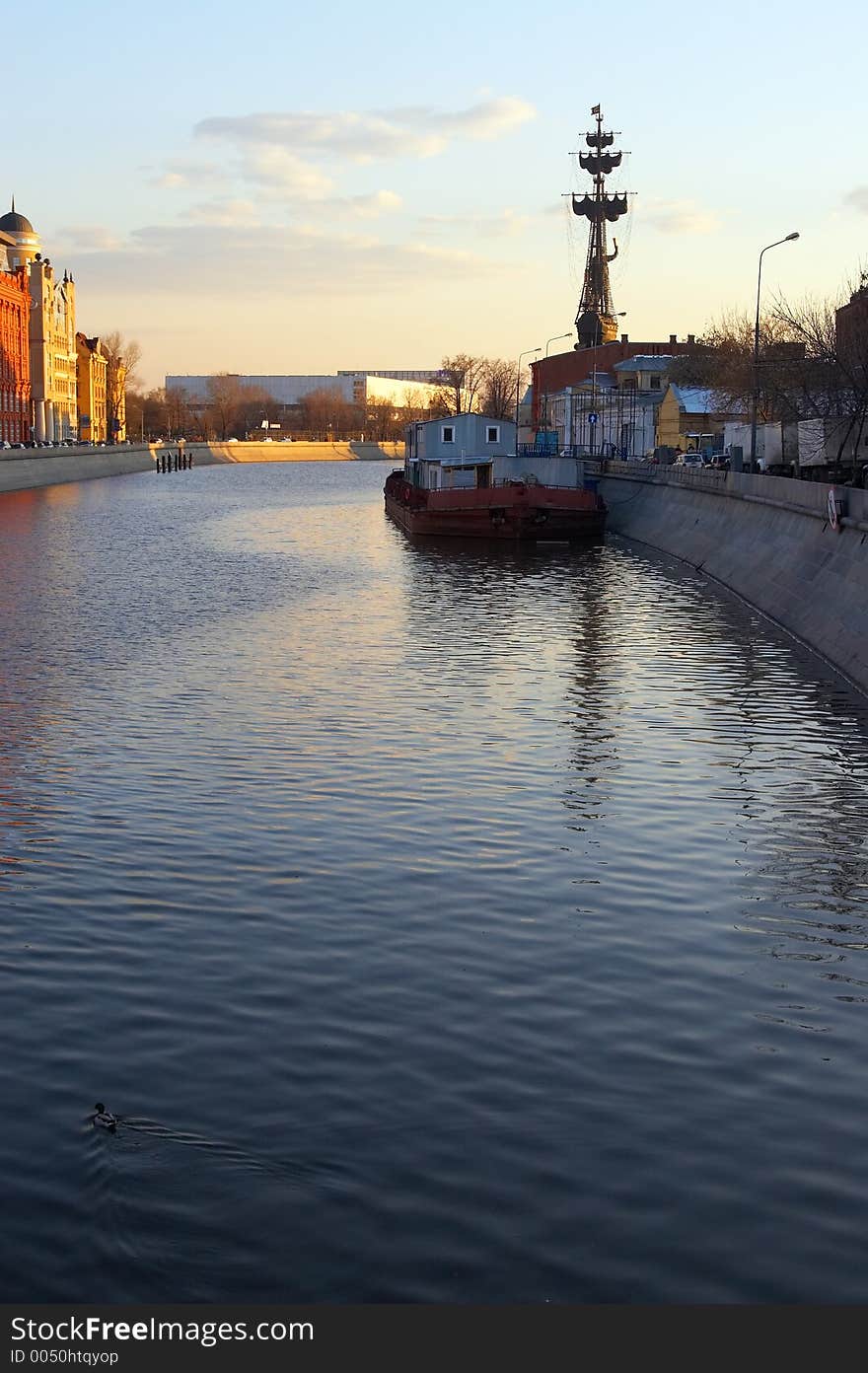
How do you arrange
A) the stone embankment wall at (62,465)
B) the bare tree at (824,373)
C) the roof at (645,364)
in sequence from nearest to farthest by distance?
the bare tree at (824,373), the stone embankment wall at (62,465), the roof at (645,364)

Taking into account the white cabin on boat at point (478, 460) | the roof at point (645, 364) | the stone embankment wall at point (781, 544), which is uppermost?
the roof at point (645, 364)

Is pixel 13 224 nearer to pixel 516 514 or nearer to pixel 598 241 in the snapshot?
pixel 598 241

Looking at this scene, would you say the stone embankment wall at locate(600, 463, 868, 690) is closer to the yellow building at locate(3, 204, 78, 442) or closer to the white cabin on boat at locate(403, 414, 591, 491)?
the white cabin on boat at locate(403, 414, 591, 491)

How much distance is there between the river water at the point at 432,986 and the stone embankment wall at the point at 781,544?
358 centimetres

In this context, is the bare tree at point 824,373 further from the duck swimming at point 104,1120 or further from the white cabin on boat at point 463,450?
the duck swimming at point 104,1120

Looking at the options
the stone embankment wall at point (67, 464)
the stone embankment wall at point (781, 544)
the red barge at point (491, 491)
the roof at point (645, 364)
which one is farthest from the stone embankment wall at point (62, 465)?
the stone embankment wall at point (781, 544)

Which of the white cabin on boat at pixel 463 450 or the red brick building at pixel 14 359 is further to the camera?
the red brick building at pixel 14 359

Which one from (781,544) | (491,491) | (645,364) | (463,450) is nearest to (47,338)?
(645,364)

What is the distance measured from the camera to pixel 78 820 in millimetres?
→ 18875

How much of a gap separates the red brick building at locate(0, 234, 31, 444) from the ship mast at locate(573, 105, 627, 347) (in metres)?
56.3

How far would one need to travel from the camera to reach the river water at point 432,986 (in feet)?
30.2

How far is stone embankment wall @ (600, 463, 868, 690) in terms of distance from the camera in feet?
109

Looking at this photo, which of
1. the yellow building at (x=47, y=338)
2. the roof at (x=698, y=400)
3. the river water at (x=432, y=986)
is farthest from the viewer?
the yellow building at (x=47, y=338)

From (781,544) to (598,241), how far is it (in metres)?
131
